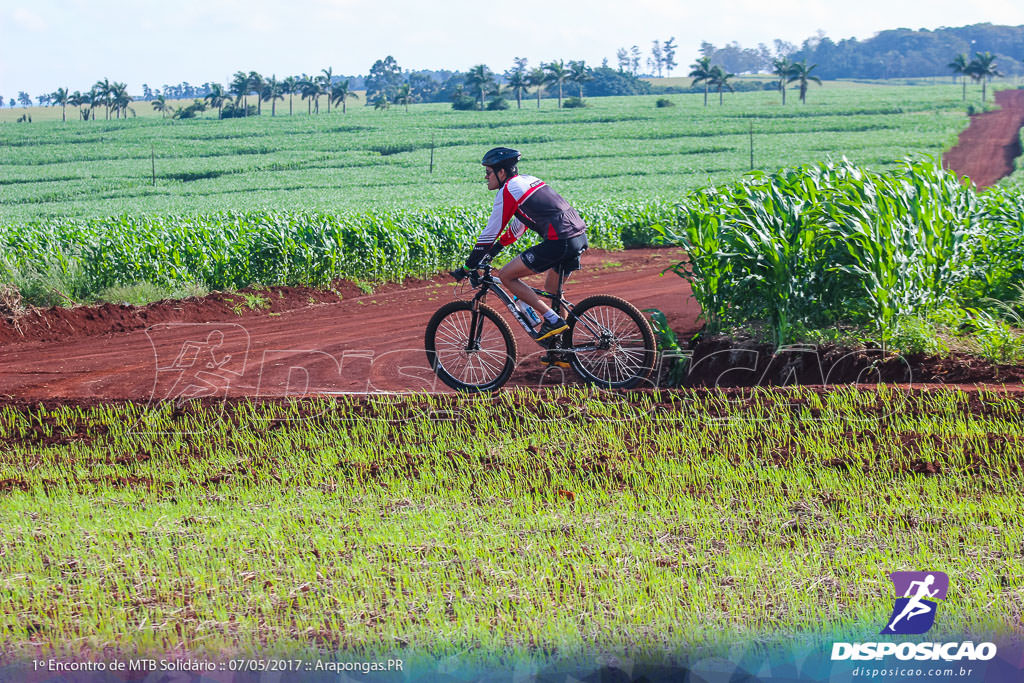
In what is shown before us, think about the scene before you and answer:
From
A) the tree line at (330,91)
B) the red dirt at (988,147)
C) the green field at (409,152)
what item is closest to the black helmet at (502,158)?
the green field at (409,152)

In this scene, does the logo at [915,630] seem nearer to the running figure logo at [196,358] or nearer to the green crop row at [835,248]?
the green crop row at [835,248]

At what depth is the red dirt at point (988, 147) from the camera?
48406 mm

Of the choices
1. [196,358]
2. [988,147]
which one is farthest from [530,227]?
[988,147]

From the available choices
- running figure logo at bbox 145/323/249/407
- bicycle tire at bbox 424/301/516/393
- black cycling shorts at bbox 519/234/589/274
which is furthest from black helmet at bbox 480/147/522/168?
running figure logo at bbox 145/323/249/407

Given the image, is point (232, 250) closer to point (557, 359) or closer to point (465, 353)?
point (465, 353)

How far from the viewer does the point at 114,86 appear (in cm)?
13112

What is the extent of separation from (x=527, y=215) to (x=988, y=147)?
62.8 m

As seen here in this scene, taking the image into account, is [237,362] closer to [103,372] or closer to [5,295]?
[103,372]

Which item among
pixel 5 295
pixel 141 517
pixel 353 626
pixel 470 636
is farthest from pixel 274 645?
pixel 5 295

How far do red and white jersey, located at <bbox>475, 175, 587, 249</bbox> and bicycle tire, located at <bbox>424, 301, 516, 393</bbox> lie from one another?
2.72 feet

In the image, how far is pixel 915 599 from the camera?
412cm

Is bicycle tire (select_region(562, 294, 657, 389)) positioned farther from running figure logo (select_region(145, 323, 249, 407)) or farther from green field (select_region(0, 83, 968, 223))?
green field (select_region(0, 83, 968, 223))

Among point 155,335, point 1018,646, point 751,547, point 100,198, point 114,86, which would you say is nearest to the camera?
point 1018,646

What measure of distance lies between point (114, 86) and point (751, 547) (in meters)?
144
